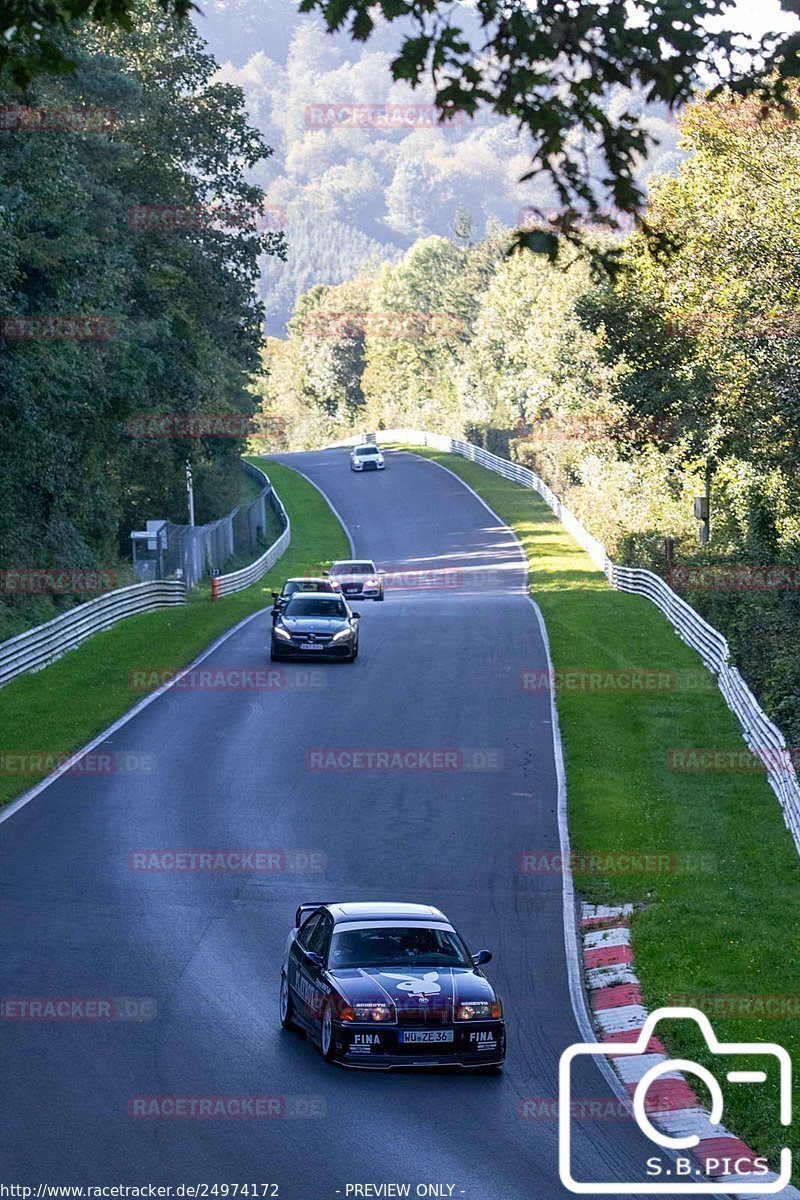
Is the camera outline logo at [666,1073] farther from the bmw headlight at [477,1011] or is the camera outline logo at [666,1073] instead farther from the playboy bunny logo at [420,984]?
the playboy bunny logo at [420,984]

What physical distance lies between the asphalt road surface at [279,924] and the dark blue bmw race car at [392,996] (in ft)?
0.72

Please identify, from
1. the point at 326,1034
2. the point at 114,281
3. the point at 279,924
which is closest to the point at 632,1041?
the point at 326,1034

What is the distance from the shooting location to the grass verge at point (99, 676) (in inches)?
1031

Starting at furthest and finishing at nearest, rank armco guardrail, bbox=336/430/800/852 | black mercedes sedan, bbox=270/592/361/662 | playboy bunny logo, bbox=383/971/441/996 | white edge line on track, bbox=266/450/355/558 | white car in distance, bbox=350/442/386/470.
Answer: white car in distance, bbox=350/442/386/470, white edge line on track, bbox=266/450/355/558, black mercedes sedan, bbox=270/592/361/662, armco guardrail, bbox=336/430/800/852, playboy bunny logo, bbox=383/971/441/996

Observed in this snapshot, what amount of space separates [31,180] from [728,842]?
22.6m

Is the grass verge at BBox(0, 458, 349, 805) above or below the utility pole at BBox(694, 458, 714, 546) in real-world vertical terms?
below

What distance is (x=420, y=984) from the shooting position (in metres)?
12.3

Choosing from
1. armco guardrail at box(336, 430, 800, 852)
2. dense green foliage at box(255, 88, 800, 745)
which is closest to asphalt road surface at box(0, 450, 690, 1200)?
armco guardrail at box(336, 430, 800, 852)

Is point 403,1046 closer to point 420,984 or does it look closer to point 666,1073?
point 420,984

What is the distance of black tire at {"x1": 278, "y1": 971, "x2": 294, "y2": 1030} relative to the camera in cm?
1310

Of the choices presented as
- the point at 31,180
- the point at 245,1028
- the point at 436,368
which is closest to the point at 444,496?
the point at 31,180

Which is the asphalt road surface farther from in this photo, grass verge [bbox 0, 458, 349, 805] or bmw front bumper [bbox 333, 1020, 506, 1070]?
grass verge [bbox 0, 458, 349, 805]

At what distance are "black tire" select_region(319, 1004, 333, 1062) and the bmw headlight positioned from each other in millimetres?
1019

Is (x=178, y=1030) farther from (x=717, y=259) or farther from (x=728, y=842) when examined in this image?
(x=717, y=259)
